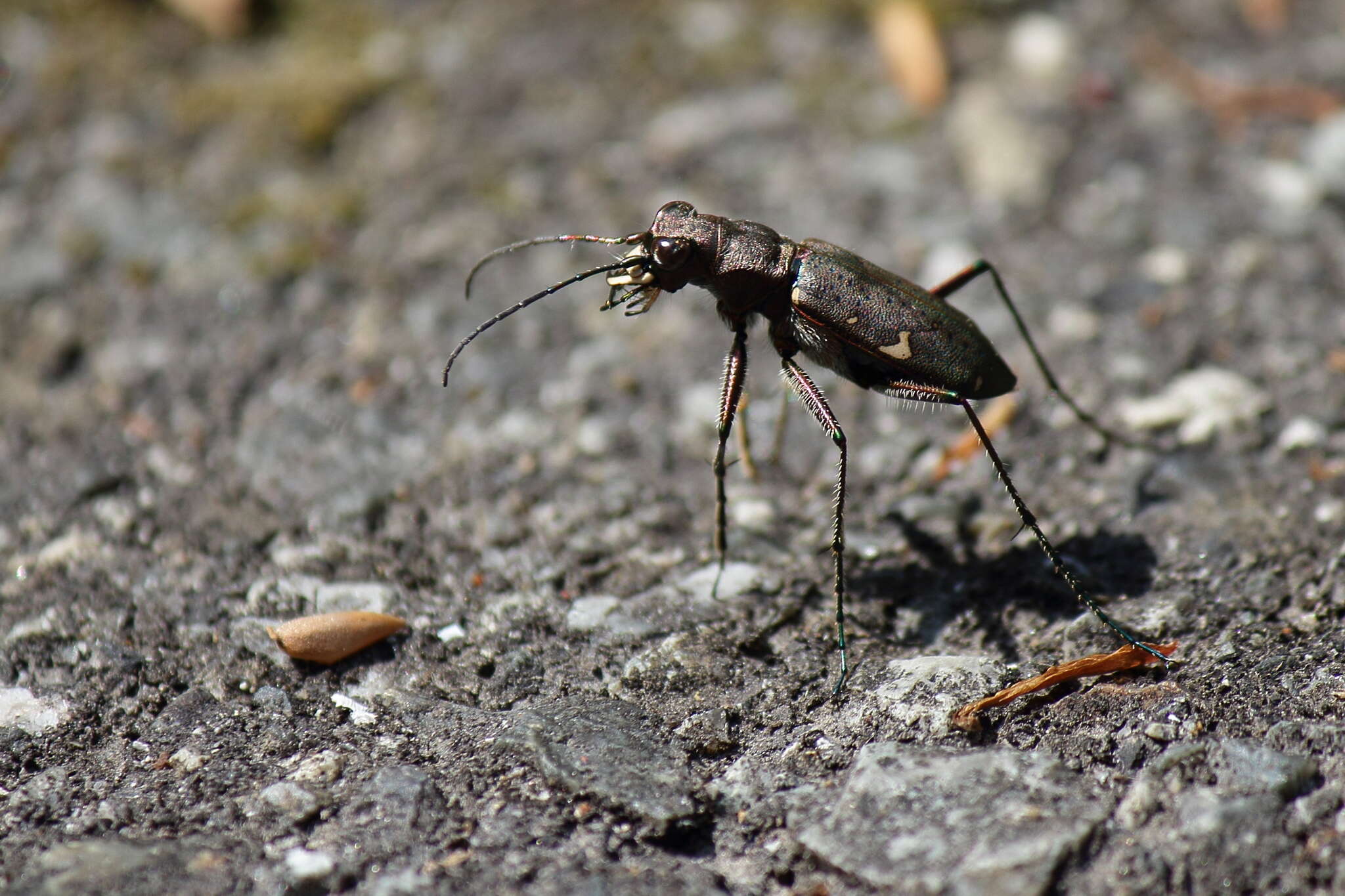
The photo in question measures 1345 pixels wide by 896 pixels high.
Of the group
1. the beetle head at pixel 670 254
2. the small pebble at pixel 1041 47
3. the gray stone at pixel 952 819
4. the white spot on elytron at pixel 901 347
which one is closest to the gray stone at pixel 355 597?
the beetle head at pixel 670 254

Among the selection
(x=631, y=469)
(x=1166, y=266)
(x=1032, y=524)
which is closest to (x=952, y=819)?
(x=1032, y=524)

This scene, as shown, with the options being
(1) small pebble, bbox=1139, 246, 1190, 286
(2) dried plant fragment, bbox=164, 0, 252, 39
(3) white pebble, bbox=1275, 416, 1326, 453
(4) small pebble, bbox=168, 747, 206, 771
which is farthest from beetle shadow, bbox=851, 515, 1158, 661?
(2) dried plant fragment, bbox=164, 0, 252, 39

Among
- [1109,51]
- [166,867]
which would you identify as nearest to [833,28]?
[1109,51]

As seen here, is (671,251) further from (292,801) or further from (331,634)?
(292,801)

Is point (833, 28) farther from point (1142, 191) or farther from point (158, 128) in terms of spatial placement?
point (158, 128)

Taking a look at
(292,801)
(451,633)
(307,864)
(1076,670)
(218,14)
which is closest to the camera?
(307,864)

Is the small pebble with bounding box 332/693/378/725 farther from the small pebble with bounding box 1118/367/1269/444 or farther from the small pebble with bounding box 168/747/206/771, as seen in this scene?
the small pebble with bounding box 1118/367/1269/444
